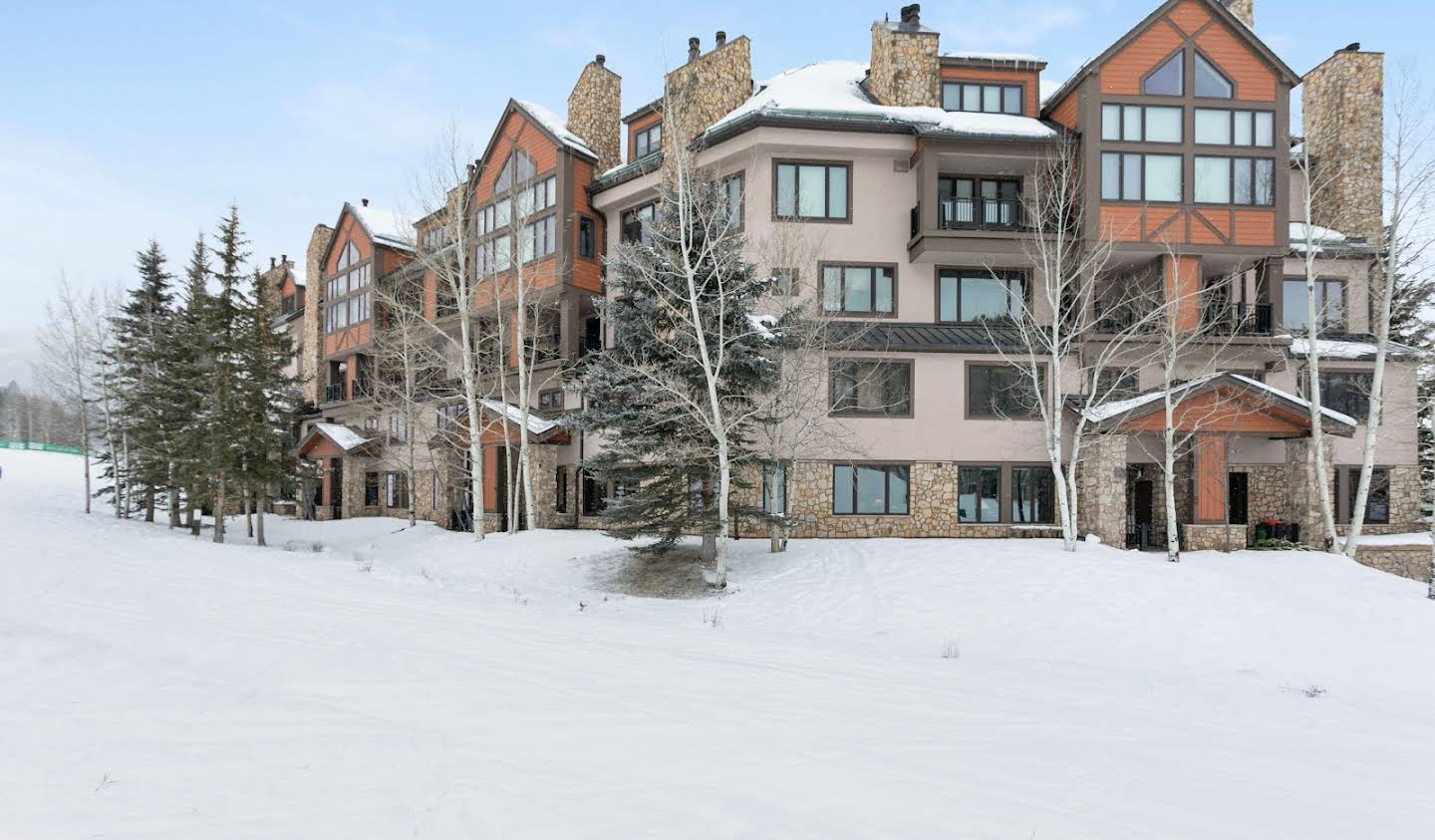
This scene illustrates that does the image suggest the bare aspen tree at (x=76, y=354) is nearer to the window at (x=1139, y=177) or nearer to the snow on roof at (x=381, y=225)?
the snow on roof at (x=381, y=225)

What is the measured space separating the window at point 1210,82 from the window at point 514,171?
22462 mm

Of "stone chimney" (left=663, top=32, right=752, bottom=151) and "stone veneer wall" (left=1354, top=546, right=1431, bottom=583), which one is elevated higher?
"stone chimney" (left=663, top=32, right=752, bottom=151)

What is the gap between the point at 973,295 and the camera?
2244cm

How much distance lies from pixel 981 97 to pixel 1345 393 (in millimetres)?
15987

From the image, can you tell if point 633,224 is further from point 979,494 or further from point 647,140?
point 979,494

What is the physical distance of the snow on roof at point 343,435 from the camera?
109 feet

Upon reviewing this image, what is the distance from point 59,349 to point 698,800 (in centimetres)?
4312

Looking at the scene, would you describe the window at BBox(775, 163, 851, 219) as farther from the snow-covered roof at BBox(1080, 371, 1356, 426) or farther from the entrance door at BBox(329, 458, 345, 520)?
the entrance door at BBox(329, 458, 345, 520)

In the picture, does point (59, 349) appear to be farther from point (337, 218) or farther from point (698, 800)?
point (698, 800)

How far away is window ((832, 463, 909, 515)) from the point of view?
70.5 ft

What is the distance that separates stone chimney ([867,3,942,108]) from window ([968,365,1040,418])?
8.83 m

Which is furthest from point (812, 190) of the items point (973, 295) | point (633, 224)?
point (633, 224)

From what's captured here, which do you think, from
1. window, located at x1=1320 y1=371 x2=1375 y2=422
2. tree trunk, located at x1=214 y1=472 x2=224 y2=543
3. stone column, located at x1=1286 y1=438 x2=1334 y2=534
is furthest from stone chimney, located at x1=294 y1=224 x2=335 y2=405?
window, located at x1=1320 y1=371 x2=1375 y2=422

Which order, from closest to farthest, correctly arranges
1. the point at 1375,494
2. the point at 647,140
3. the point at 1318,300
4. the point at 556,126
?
the point at 1375,494
the point at 1318,300
the point at 647,140
the point at 556,126
